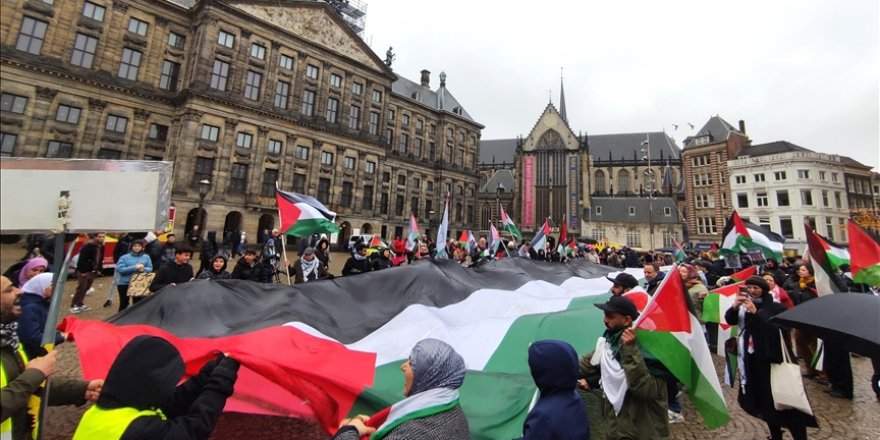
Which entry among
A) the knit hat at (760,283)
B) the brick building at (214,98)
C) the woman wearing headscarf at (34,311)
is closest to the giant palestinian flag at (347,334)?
the woman wearing headscarf at (34,311)

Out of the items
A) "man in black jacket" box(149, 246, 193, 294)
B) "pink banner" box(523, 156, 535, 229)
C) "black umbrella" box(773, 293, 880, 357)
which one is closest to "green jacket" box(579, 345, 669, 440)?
"black umbrella" box(773, 293, 880, 357)

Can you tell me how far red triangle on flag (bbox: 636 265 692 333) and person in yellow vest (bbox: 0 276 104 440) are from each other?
173 inches

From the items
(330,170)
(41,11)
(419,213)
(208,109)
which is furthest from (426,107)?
(41,11)

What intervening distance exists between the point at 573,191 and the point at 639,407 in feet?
184

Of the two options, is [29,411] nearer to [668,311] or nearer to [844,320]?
[668,311]

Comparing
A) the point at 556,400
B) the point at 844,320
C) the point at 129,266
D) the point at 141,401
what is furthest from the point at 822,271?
the point at 129,266

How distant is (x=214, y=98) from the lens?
2581cm

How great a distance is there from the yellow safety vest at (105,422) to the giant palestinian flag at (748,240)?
547 inches

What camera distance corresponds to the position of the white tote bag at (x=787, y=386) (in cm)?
361

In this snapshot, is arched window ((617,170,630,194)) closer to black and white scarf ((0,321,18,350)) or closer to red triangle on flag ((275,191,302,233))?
red triangle on flag ((275,191,302,233))

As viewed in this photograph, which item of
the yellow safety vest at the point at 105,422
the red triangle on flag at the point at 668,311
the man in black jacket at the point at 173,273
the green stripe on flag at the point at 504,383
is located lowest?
the green stripe on flag at the point at 504,383

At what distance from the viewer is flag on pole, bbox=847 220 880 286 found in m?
6.98

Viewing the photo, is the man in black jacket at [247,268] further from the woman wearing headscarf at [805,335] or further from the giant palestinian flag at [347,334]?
the woman wearing headscarf at [805,335]

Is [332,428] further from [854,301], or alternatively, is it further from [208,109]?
Answer: [208,109]
